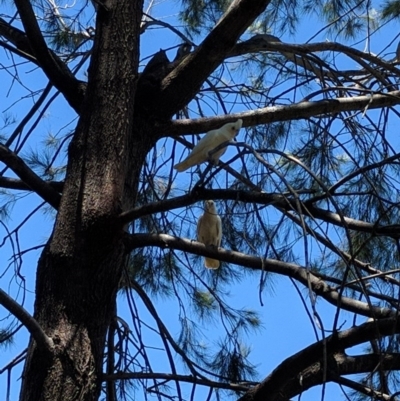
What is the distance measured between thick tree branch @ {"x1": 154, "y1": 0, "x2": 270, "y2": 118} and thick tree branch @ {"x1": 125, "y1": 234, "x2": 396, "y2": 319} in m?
0.51

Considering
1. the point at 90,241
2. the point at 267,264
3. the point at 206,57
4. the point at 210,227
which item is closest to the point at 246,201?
the point at 267,264

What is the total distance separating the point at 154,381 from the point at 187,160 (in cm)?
73

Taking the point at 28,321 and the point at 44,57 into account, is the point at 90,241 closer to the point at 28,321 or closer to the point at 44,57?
the point at 28,321

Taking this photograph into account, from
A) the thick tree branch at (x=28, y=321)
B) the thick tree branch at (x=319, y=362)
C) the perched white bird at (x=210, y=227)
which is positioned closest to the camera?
the thick tree branch at (x=28, y=321)

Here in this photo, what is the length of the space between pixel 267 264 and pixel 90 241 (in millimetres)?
477

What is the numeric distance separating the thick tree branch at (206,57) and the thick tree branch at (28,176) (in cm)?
47

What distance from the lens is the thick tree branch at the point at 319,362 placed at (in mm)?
2127

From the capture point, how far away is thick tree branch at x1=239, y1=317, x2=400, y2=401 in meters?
2.13

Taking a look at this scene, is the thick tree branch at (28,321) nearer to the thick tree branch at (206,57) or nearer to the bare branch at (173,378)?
the bare branch at (173,378)

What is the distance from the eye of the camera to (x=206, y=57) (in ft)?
8.62

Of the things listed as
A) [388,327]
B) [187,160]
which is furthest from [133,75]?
[388,327]

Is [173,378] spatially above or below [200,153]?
below

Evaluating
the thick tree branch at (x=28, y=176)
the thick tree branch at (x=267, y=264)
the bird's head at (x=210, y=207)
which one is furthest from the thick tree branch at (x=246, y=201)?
the bird's head at (x=210, y=207)

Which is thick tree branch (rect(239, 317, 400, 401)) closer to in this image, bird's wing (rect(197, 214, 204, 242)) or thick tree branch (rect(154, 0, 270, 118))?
thick tree branch (rect(154, 0, 270, 118))
